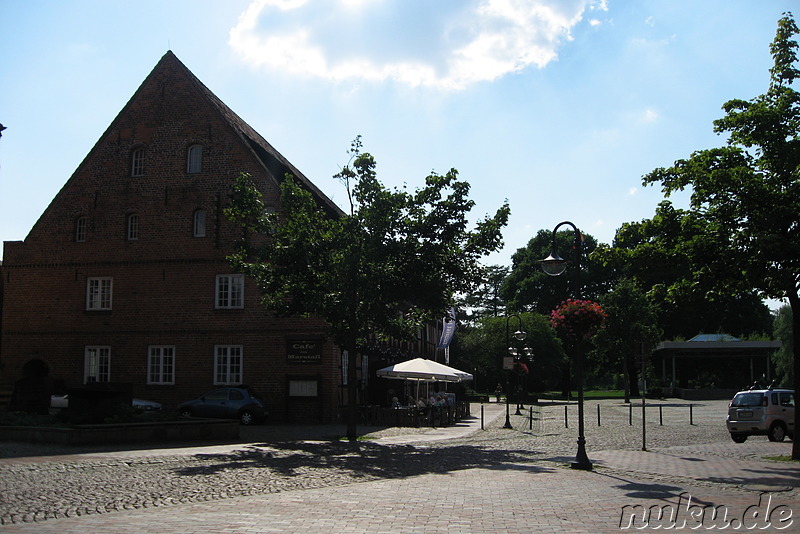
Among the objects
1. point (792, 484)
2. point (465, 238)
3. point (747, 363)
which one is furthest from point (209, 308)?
point (747, 363)

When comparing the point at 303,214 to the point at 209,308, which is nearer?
the point at 303,214

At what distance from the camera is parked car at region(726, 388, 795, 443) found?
22.4 metres

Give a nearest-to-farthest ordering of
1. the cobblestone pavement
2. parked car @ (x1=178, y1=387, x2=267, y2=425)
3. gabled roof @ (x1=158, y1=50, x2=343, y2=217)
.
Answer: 1. the cobblestone pavement
2. parked car @ (x1=178, y1=387, x2=267, y2=425)
3. gabled roof @ (x1=158, y1=50, x2=343, y2=217)

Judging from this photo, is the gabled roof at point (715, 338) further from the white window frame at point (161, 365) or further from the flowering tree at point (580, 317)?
the flowering tree at point (580, 317)

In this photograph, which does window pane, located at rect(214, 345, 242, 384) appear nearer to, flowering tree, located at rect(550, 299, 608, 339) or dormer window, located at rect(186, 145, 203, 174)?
dormer window, located at rect(186, 145, 203, 174)

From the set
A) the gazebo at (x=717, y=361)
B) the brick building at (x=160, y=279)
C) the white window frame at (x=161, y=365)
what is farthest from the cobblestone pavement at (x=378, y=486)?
the gazebo at (x=717, y=361)

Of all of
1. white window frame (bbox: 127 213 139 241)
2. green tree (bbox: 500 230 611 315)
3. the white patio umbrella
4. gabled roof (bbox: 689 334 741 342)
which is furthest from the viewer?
green tree (bbox: 500 230 611 315)

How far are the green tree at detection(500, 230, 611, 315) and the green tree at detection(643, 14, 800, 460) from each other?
173ft

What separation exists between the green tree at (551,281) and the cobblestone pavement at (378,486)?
52057 millimetres

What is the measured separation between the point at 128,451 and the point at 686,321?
60.2 meters

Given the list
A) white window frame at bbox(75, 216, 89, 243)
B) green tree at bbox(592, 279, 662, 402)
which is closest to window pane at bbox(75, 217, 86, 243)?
white window frame at bbox(75, 216, 89, 243)

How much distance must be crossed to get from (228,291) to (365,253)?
12.1 metres

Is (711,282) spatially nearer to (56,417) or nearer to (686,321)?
(56,417)

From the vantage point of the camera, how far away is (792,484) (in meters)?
12.5
